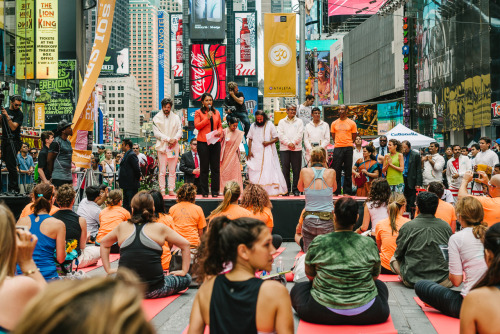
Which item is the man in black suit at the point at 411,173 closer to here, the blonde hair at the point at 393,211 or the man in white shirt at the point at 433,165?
the man in white shirt at the point at 433,165

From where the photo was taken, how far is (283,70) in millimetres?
18203

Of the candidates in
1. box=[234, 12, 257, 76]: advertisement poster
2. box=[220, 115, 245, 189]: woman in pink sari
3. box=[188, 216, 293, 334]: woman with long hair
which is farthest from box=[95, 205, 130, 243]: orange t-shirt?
box=[234, 12, 257, 76]: advertisement poster

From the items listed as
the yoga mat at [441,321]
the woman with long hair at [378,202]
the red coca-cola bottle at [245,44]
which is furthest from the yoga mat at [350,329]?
the red coca-cola bottle at [245,44]

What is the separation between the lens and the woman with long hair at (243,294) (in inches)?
133

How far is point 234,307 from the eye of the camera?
342cm

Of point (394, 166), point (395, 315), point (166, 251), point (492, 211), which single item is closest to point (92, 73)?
point (166, 251)

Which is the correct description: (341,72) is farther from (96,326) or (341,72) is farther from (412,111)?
(96,326)

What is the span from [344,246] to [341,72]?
76.7 metres

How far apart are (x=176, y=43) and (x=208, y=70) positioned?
35325 mm

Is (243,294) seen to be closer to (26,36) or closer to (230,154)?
(230,154)

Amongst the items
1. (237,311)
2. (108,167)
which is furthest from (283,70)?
(237,311)

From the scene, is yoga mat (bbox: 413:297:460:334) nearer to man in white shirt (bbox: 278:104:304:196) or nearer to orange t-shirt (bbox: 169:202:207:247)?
orange t-shirt (bbox: 169:202:207:247)

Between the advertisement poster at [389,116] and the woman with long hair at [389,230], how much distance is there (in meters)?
45.8

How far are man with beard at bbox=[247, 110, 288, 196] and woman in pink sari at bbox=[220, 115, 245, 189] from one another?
256 millimetres
